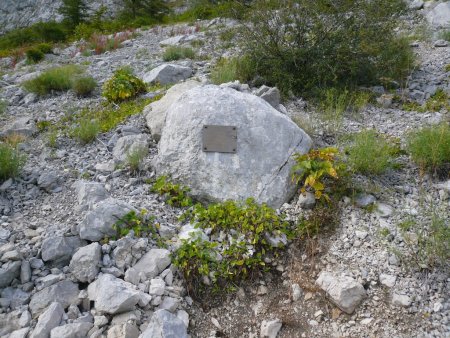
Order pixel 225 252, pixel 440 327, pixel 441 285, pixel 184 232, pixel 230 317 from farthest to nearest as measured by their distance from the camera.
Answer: pixel 184 232
pixel 225 252
pixel 230 317
pixel 441 285
pixel 440 327

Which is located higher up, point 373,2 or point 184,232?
point 373,2

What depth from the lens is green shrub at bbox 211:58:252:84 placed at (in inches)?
300

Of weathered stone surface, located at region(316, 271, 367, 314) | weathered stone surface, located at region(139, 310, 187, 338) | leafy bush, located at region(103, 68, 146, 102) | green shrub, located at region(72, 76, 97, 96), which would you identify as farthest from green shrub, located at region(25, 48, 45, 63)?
weathered stone surface, located at region(316, 271, 367, 314)

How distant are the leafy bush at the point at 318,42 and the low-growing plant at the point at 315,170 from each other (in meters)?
3.14

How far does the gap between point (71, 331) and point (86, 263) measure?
2.40ft

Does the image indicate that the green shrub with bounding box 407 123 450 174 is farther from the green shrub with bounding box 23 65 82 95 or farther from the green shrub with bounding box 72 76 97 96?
the green shrub with bounding box 23 65 82 95

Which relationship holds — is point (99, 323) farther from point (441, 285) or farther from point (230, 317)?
point (441, 285)

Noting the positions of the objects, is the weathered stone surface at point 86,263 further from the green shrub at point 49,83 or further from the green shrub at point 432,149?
the green shrub at point 49,83

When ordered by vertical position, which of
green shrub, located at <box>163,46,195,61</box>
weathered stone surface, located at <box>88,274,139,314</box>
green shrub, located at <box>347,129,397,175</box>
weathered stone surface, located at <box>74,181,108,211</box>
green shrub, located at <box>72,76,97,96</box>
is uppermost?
green shrub, located at <box>347,129,397,175</box>

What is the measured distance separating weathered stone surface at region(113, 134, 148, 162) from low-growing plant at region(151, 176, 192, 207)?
0.81m

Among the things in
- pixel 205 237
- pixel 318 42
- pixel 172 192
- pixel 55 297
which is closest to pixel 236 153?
pixel 172 192

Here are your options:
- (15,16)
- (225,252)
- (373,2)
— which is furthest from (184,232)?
(15,16)

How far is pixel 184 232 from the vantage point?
4332mm

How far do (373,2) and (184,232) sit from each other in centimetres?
681
